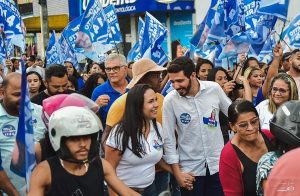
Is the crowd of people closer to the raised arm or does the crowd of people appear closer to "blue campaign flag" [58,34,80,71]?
the raised arm

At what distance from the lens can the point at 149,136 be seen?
16.4 feet

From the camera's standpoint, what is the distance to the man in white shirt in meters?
5.41

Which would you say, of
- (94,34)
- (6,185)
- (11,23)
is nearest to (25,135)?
(6,185)

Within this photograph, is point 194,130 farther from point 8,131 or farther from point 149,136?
point 8,131

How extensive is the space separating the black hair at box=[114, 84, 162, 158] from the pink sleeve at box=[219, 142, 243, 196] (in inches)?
42.9

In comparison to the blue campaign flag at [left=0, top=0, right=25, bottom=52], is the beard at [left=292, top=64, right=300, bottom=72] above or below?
below

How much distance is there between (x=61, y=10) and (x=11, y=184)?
30.4 m

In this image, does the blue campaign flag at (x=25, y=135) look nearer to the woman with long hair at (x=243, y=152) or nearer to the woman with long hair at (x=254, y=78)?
the woman with long hair at (x=243, y=152)

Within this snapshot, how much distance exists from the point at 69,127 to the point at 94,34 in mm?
7811

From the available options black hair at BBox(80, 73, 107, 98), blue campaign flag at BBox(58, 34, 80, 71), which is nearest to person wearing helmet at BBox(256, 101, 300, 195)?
black hair at BBox(80, 73, 107, 98)

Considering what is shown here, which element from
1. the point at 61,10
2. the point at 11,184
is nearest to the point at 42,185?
the point at 11,184

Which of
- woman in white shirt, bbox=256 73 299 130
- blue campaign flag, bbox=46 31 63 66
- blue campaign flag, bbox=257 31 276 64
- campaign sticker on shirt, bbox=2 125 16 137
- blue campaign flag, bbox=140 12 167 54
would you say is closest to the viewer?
campaign sticker on shirt, bbox=2 125 16 137

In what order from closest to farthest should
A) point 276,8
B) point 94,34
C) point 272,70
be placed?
point 272,70, point 276,8, point 94,34

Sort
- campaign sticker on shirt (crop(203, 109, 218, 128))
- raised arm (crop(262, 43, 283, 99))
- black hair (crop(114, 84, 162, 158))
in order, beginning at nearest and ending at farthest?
1. black hair (crop(114, 84, 162, 158))
2. campaign sticker on shirt (crop(203, 109, 218, 128))
3. raised arm (crop(262, 43, 283, 99))
